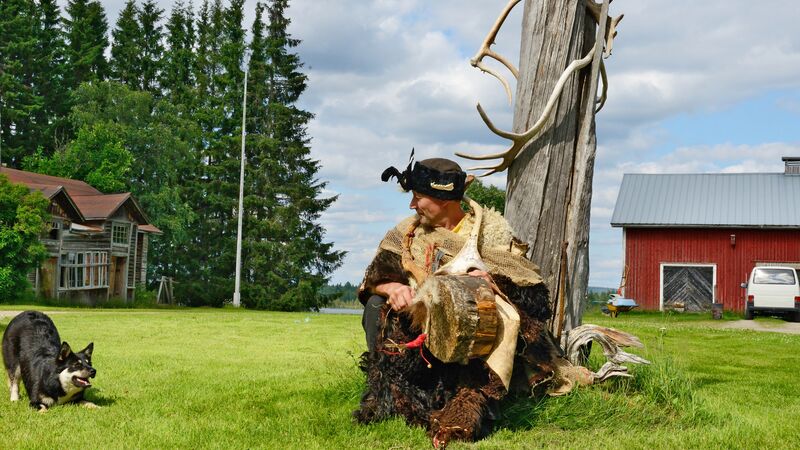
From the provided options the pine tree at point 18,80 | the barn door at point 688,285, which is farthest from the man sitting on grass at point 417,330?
the pine tree at point 18,80

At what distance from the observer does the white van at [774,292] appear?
80.4 ft

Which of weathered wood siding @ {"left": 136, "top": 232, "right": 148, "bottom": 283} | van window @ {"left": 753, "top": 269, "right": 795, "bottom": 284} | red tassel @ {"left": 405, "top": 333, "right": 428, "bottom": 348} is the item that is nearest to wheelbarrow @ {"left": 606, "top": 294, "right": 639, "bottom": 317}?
van window @ {"left": 753, "top": 269, "right": 795, "bottom": 284}

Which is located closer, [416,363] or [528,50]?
[416,363]

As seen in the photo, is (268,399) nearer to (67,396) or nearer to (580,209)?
(67,396)

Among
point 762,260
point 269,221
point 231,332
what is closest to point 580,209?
point 231,332

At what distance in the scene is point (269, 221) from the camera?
38906 mm

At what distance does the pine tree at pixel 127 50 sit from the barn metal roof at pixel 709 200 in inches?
1199

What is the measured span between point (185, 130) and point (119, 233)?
814 cm

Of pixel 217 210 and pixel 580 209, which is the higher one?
pixel 217 210

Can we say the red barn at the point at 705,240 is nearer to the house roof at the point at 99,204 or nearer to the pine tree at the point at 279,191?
the pine tree at the point at 279,191

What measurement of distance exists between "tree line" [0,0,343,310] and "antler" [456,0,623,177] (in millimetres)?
32057

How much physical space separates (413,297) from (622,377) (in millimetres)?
1846

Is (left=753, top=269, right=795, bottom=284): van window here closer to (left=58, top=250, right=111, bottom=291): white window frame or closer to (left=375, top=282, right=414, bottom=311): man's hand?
(left=375, top=282, right=414, bottom=311): man's hand

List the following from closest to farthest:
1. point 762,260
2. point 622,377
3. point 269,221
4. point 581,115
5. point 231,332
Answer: point 622,377, point 581,115, point 231,332, point 762,260, point 269,221
